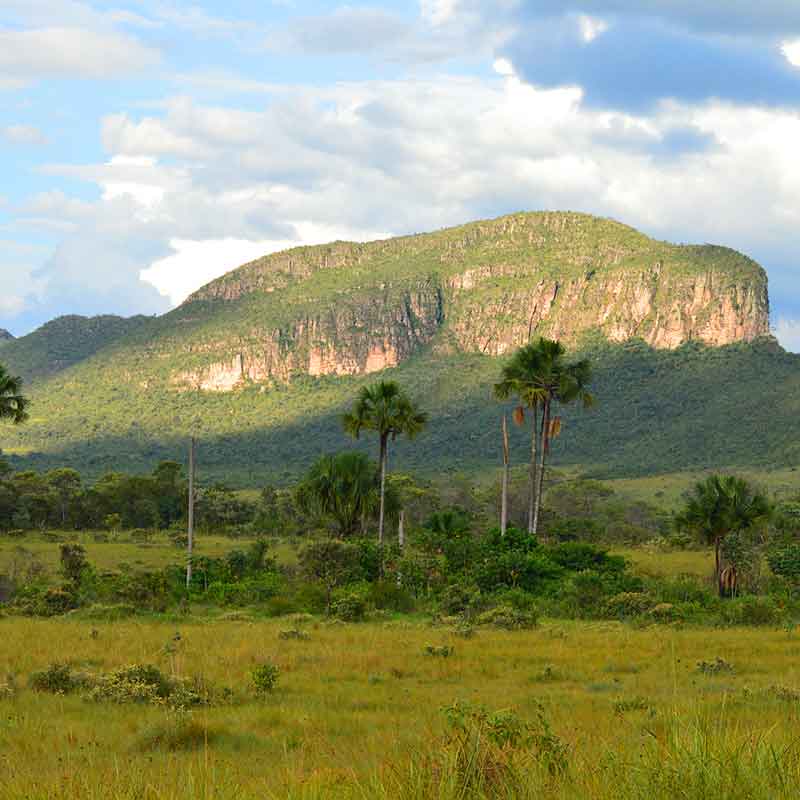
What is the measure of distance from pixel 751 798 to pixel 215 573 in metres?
37.9

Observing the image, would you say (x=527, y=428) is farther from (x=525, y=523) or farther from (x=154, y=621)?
(x=154, y=621)

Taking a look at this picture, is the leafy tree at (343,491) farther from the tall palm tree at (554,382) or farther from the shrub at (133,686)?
the shrub at (133,686)

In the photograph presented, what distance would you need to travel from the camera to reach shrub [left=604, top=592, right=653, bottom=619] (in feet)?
102

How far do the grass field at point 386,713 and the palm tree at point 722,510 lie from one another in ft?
32.2

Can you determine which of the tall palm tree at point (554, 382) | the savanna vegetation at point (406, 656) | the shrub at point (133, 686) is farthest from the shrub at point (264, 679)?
the tall palm tree at point (554, 382)

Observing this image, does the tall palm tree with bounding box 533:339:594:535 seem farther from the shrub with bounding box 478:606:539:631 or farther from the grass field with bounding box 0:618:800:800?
the grass field with bounding box 0:618:800:800

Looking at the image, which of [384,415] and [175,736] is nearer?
[175,736]

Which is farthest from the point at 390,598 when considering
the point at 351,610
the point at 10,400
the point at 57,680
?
the point at 10,400

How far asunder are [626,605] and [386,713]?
65.9 feet

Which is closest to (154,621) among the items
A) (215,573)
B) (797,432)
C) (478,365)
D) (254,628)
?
(254,628)

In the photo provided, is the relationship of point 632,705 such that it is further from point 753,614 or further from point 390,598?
point 390,598

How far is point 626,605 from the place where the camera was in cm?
3162

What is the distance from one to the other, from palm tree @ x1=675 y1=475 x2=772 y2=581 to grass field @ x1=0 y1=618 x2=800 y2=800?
9.82 m

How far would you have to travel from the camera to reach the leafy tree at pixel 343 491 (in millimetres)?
50469
